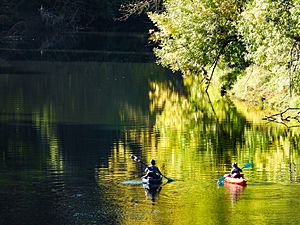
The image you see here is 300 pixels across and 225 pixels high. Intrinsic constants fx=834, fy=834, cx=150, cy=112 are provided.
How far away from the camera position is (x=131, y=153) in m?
31.1

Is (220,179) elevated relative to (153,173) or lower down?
lower down

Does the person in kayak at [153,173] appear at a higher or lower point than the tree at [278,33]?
lower

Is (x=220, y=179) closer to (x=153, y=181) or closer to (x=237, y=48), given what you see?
(x=153, y=181)

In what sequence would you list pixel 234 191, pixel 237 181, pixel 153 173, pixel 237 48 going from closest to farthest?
1. pixel 234 191
2. pixel 237 181
3. pixel 153 173
4. pixel 237 48

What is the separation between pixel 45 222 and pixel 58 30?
3559 inches

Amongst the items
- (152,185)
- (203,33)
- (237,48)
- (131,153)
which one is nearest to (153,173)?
(152,185)

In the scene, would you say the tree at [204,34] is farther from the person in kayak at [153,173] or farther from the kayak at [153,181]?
the kayak at [153,181]

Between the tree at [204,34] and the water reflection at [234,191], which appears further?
the tree at [204,34]

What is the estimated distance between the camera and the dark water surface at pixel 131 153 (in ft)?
72.4

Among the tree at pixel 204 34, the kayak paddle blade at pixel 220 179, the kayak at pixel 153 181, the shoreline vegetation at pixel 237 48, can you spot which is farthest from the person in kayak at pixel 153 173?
the tree at pixel 204 34

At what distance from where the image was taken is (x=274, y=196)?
77.9 ft

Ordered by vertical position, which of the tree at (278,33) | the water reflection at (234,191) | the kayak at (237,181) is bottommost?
the water reflection at (234,191)

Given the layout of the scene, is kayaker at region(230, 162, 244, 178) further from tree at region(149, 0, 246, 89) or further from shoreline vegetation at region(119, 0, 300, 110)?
tree at region(149, 0, 246, 89)

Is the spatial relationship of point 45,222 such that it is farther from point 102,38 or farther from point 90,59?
point 102,38
